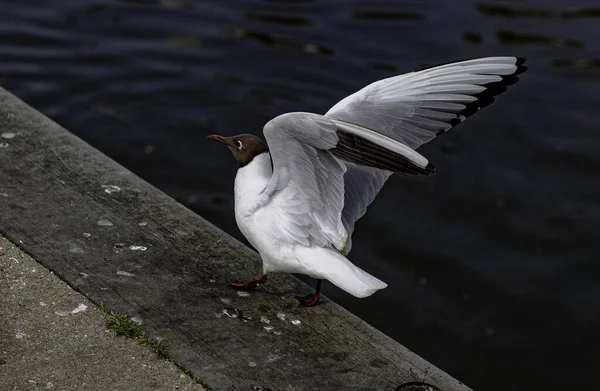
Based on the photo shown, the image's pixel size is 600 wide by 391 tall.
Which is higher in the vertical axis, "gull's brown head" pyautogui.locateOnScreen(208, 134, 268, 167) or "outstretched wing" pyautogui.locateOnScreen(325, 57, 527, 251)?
"outstretched wing" pyautogui.locateOnScreen(325, 57, 527, 251)

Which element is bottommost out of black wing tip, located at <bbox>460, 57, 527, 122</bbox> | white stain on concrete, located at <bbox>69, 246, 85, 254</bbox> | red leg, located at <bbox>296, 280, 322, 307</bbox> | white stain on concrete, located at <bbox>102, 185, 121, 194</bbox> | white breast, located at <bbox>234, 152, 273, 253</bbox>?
red leg, located at <bbox>296, 280, 322, 307</bbox>

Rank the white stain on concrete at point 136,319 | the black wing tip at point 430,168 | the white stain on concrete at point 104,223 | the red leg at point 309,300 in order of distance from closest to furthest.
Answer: the black wing tip at point 430,168 → the white stain on concrete at point 136,319 → the red leg at point 309,300 → the white stain on concrete at point 104,223

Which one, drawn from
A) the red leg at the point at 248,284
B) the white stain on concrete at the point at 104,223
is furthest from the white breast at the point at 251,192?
the white stain on concrete at the point at 104,223

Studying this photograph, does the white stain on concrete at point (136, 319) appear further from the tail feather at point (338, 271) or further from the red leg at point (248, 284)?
the tail feather at point (338, 271)

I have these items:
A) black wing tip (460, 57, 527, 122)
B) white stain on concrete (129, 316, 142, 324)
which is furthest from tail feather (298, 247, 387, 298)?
black wing tip (460, 57, 527, 122)

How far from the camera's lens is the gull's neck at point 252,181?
154 inches

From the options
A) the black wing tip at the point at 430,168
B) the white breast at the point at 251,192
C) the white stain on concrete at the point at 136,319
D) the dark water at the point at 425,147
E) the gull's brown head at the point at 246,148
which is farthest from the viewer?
the dark water at the point at 425,147

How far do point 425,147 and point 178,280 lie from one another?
3.47 m

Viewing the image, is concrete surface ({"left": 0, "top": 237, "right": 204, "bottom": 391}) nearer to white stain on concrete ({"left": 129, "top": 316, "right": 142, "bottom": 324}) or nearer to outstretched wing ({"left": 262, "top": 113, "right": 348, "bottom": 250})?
white stain on concrete ({"left": 129, "top": 316, "right": 142, "bottom": 324})

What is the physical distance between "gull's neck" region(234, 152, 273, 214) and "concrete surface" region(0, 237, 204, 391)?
2.39ft

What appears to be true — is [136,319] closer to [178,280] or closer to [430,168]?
[178,280]

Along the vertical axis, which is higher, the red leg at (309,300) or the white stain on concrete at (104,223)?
the white stain on concrete at (104,223)

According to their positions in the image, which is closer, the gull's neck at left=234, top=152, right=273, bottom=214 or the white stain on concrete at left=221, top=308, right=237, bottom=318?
the white stain on concrete at left=221, top=308, right=237, bottom=318

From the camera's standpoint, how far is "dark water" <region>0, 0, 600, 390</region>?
18.9ft
